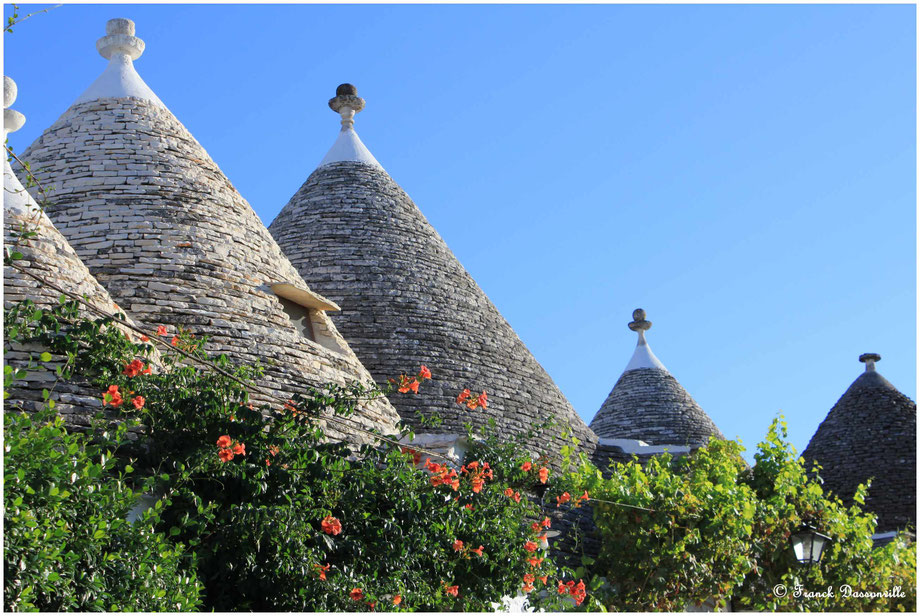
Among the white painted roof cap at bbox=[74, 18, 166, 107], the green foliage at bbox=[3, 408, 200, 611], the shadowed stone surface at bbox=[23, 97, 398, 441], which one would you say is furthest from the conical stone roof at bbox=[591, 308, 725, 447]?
the green foliage at bbox=[3, 408, 200, 611]

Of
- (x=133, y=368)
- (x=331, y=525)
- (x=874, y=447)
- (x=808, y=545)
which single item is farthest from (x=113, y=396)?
(x=874, y=447)

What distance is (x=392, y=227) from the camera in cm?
1462

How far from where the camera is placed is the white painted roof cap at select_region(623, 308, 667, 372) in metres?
19.8

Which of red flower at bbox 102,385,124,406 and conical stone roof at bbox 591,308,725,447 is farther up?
conical stone roof at bbox 591,308,725,447

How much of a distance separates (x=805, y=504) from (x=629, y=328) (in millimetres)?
7458

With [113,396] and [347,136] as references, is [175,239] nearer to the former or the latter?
[113,396]

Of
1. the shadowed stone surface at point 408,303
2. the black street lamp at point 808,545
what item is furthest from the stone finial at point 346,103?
the black street lamp at point 808,545

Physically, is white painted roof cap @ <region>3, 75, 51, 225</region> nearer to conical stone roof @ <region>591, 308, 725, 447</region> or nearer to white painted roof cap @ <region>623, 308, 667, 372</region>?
conical stone roof @ <region>591, 308, 725, 447</region>

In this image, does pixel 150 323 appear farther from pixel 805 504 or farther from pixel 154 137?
pixel 805 504

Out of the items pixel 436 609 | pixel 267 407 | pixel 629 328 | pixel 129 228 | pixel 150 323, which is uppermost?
pixel 629 328

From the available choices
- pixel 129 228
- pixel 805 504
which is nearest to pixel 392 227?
pixel 129 228

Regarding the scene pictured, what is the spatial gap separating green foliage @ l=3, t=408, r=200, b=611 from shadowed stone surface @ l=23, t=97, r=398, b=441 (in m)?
2.48

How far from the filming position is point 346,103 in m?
16.2

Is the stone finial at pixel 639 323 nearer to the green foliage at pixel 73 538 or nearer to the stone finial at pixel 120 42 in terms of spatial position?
the stone finial at pixel 120 42
